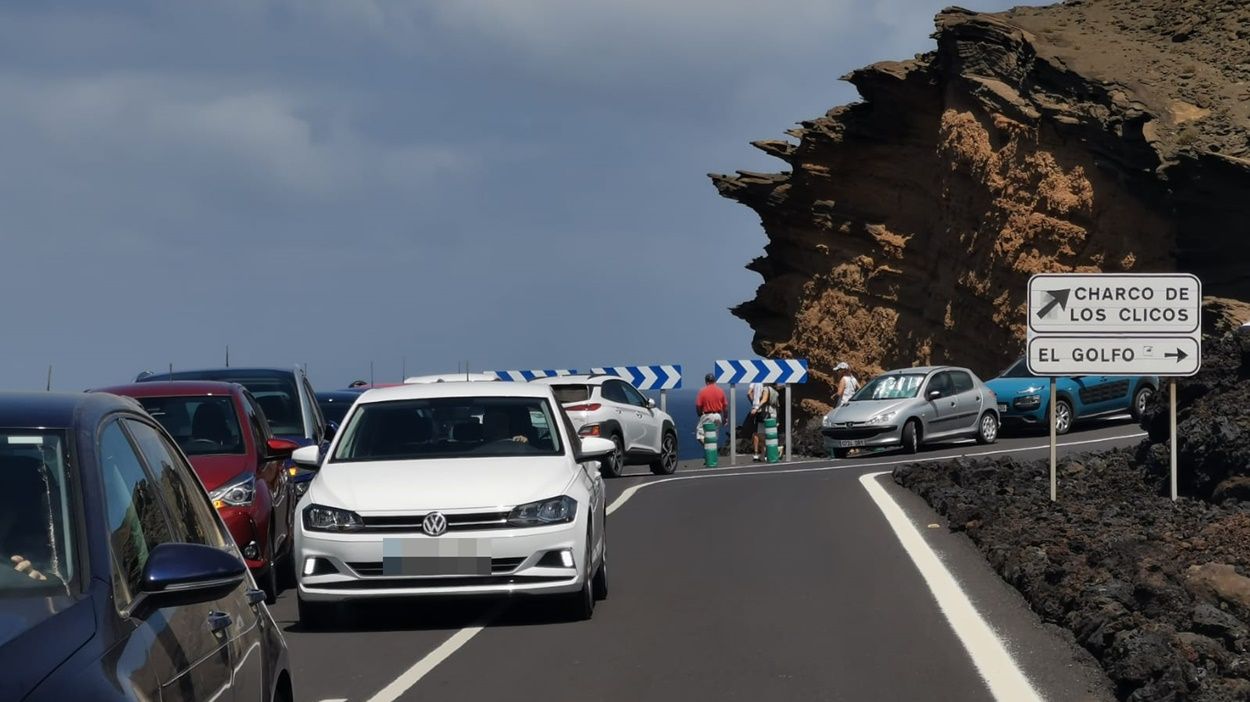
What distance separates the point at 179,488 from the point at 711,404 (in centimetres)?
3048

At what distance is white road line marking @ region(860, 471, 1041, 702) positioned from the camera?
28.2ft

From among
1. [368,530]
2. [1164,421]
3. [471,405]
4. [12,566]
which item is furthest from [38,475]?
[1164,421]

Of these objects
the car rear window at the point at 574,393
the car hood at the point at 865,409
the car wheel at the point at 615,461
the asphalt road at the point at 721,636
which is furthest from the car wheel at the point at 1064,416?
the asphalt road at the point at 721,636

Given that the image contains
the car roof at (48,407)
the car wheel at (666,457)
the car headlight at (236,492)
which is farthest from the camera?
the car wheel at (666,457)

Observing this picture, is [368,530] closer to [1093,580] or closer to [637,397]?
[1093,580]

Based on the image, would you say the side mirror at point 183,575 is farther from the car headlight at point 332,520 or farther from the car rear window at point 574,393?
the car rear window at point 574,393

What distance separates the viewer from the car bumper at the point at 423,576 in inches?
429

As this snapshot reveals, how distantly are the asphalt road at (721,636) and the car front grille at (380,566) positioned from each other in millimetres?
390

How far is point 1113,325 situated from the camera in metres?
17.8

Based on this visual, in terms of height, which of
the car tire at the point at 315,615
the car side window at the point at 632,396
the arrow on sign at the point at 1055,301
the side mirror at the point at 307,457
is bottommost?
the car side window at the point at 632,396

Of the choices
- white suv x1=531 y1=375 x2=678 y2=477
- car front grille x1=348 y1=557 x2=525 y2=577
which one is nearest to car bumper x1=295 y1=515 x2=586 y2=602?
car front grille x1=348 y1=557 x2=525 y2=577

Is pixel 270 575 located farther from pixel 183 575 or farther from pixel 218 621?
pixel 183 575

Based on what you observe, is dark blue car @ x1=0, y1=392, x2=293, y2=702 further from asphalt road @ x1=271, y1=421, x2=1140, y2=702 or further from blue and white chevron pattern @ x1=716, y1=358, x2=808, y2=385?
blue and white chevron pattern @ x1=716, y1=358, x2=808, y2=385

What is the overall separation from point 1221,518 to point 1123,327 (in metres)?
3.48
